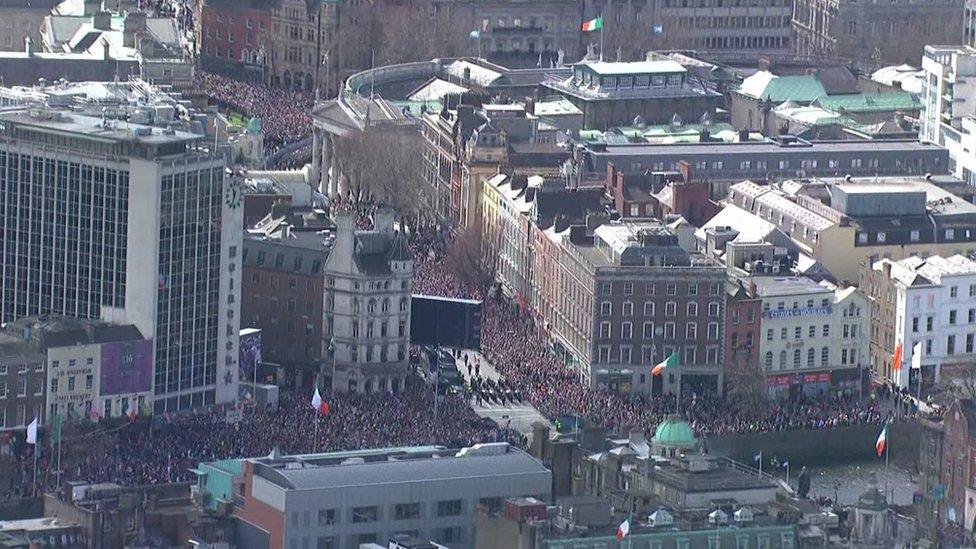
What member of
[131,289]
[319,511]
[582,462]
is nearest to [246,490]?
[319,511]

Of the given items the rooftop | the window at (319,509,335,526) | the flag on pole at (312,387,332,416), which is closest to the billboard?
the flag on pole at (312,387,332,416)

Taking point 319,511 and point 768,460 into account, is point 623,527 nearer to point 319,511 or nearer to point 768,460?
point 319,511

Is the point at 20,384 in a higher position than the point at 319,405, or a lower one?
higher

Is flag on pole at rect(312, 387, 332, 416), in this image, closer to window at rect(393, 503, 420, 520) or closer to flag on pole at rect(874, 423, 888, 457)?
flag on pole at rect(874, 423, 888, 457)

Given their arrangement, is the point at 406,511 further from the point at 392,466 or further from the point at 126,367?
the point at 126,367

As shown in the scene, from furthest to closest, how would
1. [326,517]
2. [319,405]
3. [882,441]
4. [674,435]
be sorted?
[319,405]
[882,441]
[674,435]
[326,517]

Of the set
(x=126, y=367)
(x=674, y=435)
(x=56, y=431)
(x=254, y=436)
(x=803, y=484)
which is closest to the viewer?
(x=674, y=435)

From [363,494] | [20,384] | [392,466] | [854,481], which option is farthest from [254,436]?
[854,481]
